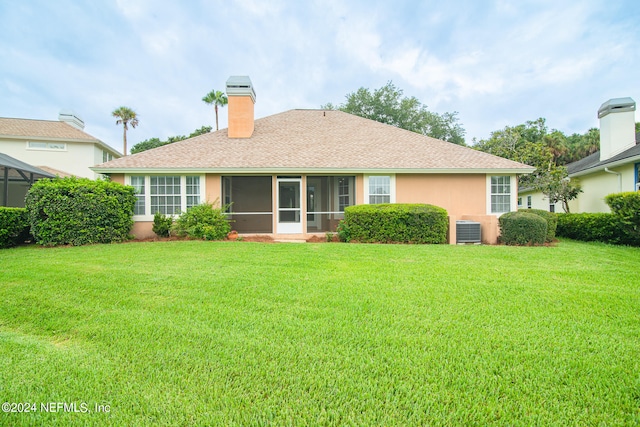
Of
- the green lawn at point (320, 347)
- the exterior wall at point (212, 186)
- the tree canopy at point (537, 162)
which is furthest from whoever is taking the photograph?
the tree canopy at point (537, 162)

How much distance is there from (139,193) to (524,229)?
44.1 ft

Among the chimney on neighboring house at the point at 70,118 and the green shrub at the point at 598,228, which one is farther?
the chimney on neighboring house at the point at 70,118

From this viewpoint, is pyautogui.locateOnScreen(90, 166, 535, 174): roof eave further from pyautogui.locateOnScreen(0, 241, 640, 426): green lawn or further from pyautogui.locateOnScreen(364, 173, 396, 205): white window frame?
pyautogui.locateOnScreen(0, 241, 640, 426): green lawn

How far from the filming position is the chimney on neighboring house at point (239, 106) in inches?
526

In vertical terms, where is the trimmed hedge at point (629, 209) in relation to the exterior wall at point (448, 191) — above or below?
below

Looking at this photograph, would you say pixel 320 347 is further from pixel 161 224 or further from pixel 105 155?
pixel 105 155

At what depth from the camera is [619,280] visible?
5.05 m

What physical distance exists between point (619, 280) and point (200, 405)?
6.67m

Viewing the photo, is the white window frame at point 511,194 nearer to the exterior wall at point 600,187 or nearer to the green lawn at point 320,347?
the exterior wall at point 600,187

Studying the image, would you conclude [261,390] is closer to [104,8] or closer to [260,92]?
[104,8]

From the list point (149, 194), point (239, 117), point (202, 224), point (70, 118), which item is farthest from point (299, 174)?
point (70, 118)

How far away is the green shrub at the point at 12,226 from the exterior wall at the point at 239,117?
7.65 m

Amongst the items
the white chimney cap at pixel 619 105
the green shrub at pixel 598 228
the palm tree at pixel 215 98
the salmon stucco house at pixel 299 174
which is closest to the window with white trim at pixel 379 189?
the salmon stucco house at pixel 299 174

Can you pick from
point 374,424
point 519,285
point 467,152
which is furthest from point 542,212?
point 374,424
